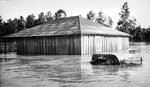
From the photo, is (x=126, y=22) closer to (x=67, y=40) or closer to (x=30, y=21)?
(x=30, y=21)

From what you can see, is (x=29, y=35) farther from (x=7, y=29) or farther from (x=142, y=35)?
(x=142, y=35)

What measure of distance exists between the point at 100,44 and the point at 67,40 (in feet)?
16.9

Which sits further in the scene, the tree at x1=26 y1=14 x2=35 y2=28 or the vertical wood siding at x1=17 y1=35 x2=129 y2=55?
the tree at x1=26 y1=14 x2=35 y2=28

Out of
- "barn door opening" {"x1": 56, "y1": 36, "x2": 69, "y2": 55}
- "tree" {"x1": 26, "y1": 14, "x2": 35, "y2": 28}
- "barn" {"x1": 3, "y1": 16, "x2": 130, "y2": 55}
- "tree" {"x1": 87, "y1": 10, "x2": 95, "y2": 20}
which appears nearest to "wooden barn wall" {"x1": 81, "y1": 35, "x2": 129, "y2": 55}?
"barn" {"x1": 3, "y1": 16, "x2": 130, "y2": 55}

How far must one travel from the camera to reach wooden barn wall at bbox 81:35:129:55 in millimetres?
25348

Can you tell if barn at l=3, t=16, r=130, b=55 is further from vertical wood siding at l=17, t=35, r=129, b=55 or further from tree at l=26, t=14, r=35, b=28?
tree at l=26, t=14, r=35, b=28

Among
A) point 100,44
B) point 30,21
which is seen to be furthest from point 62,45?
point 30,21

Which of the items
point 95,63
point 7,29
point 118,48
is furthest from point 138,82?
point 7,29

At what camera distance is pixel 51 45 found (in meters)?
27.0

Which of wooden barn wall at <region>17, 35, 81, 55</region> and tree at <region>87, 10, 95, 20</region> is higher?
tree at <region>87, 10, 95, 20</region>

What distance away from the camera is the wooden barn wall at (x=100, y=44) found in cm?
2535

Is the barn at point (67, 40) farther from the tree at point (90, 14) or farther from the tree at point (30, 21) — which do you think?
the tree at point (90, 14)

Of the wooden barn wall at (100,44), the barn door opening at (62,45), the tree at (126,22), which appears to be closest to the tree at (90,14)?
the tree at (126,22)

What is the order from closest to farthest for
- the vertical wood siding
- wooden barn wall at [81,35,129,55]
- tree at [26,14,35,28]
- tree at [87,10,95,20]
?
the vertical wood siding < wooden barn wall at [81,35,129,55] < tree at [26,14,35,28] < tree at [87,10,95,20]
